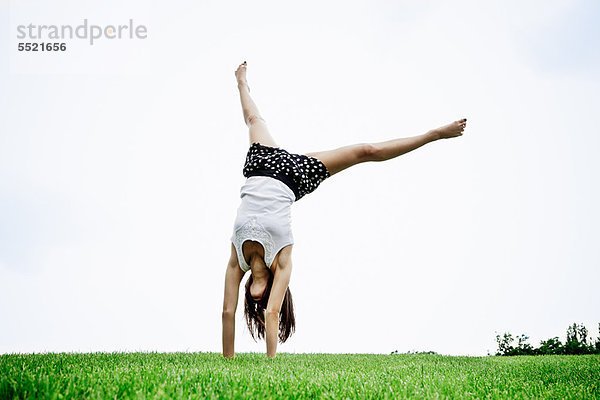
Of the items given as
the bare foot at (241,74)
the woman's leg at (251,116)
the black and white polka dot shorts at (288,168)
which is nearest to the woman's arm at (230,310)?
the black and white polka dot shorts at (288,168)

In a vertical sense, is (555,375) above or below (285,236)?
below

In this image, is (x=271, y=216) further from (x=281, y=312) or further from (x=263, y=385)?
(x=263, y=385)

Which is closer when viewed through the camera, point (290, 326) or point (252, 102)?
point (290, 326)

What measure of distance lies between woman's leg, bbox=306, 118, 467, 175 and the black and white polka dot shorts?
0.11 m

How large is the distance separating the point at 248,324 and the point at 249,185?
1561mm

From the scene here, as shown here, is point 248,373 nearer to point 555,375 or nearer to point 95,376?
point 95,376

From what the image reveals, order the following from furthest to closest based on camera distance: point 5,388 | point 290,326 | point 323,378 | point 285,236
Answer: point 290,326 → point 285,236 → point 323,378 → point 5,388

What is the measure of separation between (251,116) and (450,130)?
7.23 ft

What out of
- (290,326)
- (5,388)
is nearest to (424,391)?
(5,388)

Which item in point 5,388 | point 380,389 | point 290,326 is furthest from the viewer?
point 290,326

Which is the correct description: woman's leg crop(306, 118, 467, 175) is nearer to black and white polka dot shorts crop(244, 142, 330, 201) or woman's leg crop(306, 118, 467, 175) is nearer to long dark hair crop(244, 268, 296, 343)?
black and white polka dot shorts crop(244, 142, 330, 201)

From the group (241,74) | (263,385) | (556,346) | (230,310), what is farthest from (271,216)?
(556,346)

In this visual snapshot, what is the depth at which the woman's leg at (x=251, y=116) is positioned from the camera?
4.95 m

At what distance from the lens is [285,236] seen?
171 inches
